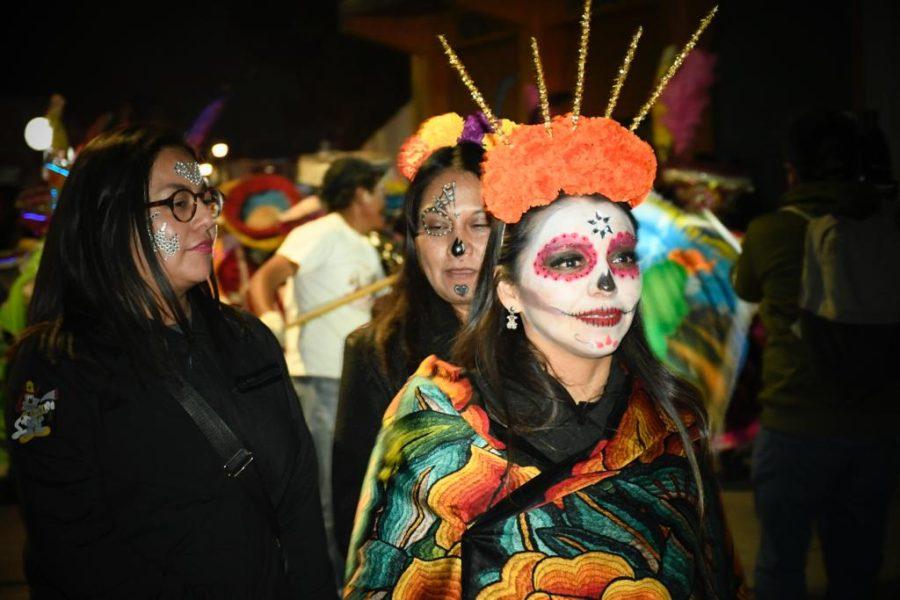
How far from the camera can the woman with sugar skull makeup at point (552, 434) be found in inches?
77.8

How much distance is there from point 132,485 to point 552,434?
96 centimetres

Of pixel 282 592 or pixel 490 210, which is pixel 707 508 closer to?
pixel 490 210

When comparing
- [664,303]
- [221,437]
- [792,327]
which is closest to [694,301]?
[664,303]

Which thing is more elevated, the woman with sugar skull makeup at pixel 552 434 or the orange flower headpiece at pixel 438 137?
the orange flower headpiece at pixel 438 137

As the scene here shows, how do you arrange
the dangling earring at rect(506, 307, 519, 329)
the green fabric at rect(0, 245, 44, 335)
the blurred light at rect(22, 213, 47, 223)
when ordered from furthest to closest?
the blurred light at rect(22, 213, 47, 223)
the green fabric at rect(0, 245, 44, 335)
the dangling earring at rect(506, 307, 519, 329)

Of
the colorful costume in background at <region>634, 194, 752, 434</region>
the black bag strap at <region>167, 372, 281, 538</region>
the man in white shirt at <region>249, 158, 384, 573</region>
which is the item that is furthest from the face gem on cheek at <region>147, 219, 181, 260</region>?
the man in white shirt at <region>249, 158, 384, 573</region>

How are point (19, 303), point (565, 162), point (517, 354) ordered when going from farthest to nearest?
point (19, 303) → point (517, 354) → point (565, 162)

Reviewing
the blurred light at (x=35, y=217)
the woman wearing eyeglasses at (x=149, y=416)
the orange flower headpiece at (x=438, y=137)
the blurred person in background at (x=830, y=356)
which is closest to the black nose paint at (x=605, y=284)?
the woman wearing eyeglasses at (x=149, y=416)

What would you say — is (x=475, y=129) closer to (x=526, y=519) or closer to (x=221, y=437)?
(x=221, y=437)

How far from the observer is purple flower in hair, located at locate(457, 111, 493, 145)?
312cm

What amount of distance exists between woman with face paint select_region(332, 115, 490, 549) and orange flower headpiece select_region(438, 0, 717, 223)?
0.82 meters

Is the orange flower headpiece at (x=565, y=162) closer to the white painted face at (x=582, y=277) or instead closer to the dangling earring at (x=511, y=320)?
the white painted face at (x=582, y=277)

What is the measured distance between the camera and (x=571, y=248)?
215cm

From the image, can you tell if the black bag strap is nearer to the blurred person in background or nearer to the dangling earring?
the dangling earring
